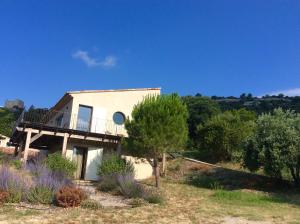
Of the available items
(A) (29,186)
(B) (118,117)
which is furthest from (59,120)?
(A) (29,186)

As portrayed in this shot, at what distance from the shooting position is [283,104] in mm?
66500

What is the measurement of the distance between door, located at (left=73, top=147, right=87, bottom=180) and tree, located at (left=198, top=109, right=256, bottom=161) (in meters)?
11.5

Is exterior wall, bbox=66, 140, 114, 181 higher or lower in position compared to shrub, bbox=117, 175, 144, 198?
higher

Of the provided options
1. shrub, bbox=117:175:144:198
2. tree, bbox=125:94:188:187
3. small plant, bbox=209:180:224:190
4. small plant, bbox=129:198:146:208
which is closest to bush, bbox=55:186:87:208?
small plant, bbox=129:198:146:208

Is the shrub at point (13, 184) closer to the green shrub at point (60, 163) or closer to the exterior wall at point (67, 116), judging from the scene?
the green shrub at point (60, 163)

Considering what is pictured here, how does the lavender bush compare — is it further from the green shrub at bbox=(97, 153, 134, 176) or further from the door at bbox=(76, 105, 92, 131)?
the door at bbox=(76, 105, 92, 131)

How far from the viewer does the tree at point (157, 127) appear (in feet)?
62.4

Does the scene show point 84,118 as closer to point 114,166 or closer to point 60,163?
point 114,166

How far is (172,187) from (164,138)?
291 centimetres

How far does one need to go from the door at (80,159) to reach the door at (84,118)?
1.36 metres

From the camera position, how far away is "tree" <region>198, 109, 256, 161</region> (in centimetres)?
3091

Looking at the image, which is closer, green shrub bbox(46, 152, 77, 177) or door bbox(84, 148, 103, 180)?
green shrub bbox(46, 152, 77, 177)

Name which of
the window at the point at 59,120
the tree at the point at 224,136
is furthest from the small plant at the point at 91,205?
the tree at the point at 224,136

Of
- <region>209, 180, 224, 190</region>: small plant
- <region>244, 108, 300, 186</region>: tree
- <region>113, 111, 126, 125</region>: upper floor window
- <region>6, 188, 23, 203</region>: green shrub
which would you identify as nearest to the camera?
<region>6, 188, 23, 203</region>: green shrub
